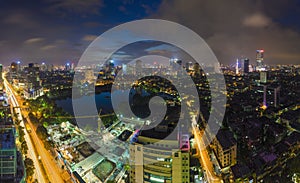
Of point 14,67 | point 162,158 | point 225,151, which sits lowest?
point 225,151

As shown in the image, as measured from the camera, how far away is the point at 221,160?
3.01 meters

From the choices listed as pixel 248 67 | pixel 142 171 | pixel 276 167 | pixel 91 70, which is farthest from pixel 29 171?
pixel 248 67

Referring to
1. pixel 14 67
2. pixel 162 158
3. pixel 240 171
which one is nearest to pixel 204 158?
pixel 240 171

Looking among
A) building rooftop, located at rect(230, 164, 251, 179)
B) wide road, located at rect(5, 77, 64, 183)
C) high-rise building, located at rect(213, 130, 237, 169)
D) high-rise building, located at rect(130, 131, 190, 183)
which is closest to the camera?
high-rise building, located at rect(130, 131, 190, 183)

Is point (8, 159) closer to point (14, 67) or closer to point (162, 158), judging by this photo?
point (162, 158)

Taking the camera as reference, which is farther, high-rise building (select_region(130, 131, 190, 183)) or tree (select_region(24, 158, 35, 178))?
tree (select_region(24, 158, 35, 178))

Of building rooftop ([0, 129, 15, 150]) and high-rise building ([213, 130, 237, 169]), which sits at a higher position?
building rooftop ([0, 129, 15, 150])

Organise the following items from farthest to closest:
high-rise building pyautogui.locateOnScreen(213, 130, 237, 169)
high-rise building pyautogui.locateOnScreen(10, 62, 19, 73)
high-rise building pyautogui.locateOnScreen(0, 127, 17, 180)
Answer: high-rise building pyautogui.locateOnScreen(10, 62, 19, 73) → high-rise building pyautogui.locateOnScreen(213, 130, 237, 169) → high-rise building pyautogui.locateOnScreen(0, 127, 17, 180)

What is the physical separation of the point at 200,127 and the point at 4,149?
298cm

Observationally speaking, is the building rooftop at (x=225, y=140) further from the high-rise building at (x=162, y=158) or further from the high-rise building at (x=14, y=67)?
the high-rise building at (x=14, y=67)

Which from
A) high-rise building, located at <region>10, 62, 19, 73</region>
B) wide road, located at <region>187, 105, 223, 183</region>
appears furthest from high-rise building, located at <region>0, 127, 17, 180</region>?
high-rise building, located at <region>10, 62, 19, 73</region>

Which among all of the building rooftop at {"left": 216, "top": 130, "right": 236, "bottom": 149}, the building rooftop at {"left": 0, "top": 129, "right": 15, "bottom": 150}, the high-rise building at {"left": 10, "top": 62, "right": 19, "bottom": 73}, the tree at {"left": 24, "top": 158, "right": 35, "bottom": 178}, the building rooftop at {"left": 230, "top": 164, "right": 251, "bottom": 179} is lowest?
the building rooftop at {"left": 230, "top": 164, "right": 251, "bottom": 179}

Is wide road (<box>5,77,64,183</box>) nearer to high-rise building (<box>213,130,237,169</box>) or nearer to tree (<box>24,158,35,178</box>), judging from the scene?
tree (<box>24,158,35,178</box>)

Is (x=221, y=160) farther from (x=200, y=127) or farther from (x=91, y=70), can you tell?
(x=91, y=70)
